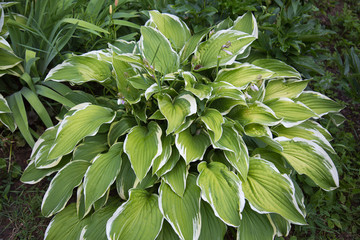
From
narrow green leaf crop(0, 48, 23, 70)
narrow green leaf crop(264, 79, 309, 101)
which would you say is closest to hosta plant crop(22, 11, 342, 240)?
narrow green leaf crop(264, 79, 309, 101)

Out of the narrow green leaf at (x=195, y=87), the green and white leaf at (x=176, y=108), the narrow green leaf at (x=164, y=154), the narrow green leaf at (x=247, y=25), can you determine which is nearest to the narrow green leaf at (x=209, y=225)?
the narrow green leaf at (x=164, y=154)

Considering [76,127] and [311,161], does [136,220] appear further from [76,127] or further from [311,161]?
[311,161]

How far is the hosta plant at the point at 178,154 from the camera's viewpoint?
5.27 ft

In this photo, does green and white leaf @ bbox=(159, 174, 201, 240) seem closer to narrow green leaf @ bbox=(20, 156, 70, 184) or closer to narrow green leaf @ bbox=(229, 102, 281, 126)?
narrow green leaf @ bbox=(229, 102, 281, 126)

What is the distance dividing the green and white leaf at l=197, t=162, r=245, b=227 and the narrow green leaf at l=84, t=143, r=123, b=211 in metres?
0.49

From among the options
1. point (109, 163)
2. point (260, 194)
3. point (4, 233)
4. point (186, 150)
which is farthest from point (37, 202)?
point (260, 194)

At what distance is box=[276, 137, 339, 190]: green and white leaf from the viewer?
69.9 inches

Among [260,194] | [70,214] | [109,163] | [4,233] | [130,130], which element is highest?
[130,130]

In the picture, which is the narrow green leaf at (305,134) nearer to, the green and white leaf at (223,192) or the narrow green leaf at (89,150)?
the green and white leaf at (223,192)

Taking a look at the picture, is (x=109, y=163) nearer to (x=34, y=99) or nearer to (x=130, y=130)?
(x=130, y=130)

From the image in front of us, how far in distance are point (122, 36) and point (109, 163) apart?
4.23ft

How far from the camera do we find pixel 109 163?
1.73 m

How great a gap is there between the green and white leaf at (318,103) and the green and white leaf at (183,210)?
1.10m

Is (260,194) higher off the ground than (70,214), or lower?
higher
